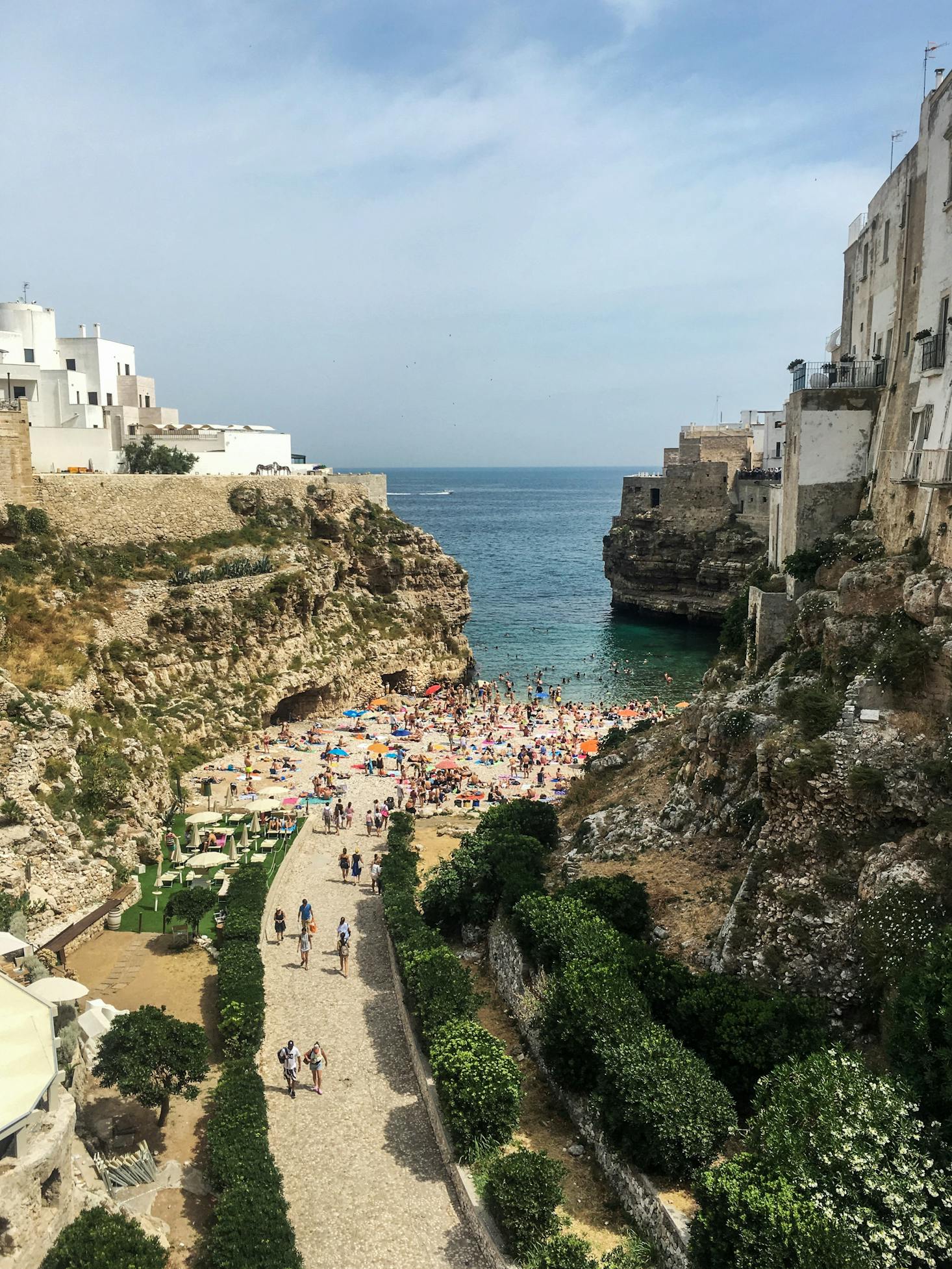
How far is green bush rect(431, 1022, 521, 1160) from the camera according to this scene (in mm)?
15203

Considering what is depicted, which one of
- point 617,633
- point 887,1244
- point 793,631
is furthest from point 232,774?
point 617,633

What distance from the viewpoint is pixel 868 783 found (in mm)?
17750

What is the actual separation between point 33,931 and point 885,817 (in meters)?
18.2

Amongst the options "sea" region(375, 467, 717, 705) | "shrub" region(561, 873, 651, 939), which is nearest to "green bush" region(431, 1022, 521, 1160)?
"shrub" region(561, 873, 651, 939)

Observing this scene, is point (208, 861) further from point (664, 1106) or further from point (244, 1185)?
point (664, 1106)

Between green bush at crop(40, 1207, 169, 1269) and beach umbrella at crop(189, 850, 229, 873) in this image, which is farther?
beach umbrella at crop(189, 850, 229, 873)

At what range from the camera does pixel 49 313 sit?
55.0m

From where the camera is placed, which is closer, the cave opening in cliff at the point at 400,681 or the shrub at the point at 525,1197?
the shrub at the point at 525,1197

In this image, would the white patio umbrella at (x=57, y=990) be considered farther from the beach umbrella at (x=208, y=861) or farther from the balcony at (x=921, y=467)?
the balcony at (x=921, y=467)

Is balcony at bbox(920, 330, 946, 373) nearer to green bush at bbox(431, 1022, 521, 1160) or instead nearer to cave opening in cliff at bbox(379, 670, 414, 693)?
green bush at bbox(431, 1022, 521, 1160)

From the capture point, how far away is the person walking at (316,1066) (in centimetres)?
1744

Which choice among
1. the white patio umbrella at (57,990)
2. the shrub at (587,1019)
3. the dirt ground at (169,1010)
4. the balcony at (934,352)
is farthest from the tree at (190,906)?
the balcony at (934,352)

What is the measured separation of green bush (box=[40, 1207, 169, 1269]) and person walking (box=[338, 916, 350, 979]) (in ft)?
30.9

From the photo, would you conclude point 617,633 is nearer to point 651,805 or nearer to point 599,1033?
point 651,805
